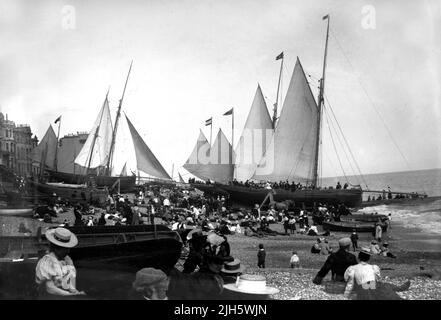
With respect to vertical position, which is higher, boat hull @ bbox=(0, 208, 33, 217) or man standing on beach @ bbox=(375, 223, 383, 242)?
boat hull @ bbox=(0, 208, 33, 217)

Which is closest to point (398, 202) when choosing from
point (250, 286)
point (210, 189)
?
point (210, 189)

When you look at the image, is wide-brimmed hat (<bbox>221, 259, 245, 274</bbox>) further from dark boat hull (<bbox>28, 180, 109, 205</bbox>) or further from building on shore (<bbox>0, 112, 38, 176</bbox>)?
building on shore (<bbox>0, 112, 38, 176</bbox>)

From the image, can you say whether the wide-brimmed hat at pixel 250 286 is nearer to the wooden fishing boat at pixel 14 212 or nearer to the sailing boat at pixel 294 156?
the wooden fishing boat at pixel 14 212

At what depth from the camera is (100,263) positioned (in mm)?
6898

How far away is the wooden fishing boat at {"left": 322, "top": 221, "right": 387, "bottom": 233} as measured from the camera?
48.9ft

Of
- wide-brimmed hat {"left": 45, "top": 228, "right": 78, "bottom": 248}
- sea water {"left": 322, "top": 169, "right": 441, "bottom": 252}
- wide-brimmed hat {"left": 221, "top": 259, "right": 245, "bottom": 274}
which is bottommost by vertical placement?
sea water {"left": 322, "top": 169, "right": 441, "bottom": 252}

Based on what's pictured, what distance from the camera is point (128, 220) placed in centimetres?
1234

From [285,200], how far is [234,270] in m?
15.0

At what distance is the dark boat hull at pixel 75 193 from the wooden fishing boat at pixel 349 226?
895cm

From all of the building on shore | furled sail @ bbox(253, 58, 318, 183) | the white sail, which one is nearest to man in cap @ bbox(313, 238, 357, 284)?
the building on shore

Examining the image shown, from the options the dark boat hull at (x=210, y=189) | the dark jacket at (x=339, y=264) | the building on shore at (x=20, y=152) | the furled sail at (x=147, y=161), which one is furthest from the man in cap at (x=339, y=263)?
the dark boat hull at (x=210, y=189)

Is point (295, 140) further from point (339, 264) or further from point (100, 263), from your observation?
point (100, 263)

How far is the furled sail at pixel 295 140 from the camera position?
2378cm
